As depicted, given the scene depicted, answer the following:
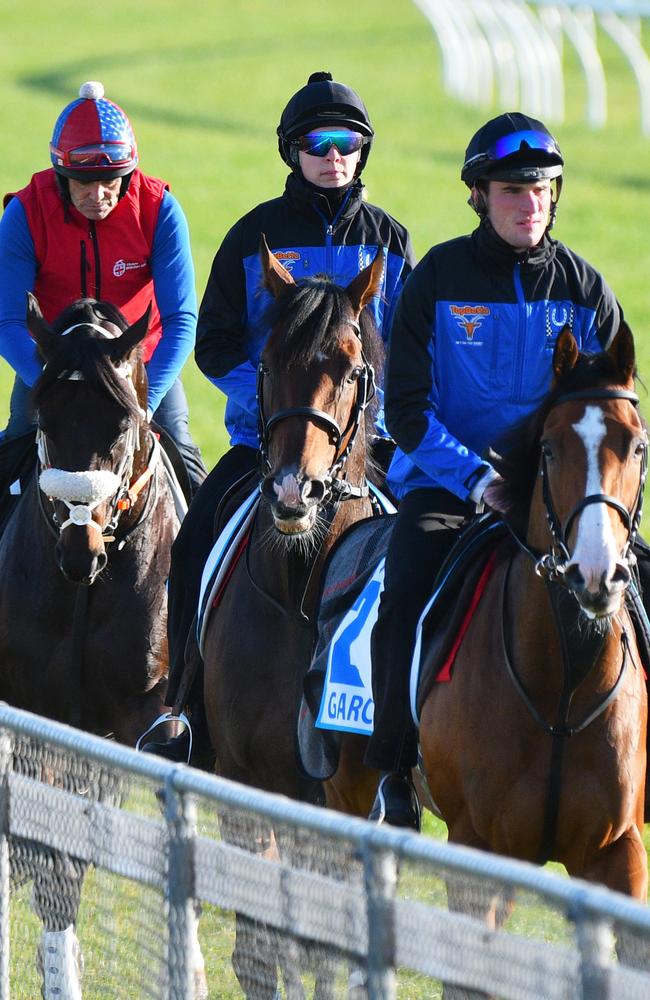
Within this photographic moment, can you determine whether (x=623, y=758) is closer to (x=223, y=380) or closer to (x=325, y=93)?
(x=223, y=380)

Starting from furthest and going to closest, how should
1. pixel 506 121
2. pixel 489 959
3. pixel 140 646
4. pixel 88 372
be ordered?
pixel 140 646 → pixel 88 372 → pixel 506 121 → pixel 489 959

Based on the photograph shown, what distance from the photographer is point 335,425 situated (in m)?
5.67

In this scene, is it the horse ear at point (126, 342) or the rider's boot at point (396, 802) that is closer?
the rider's boot at point (396, 802)

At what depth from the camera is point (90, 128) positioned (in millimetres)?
6887

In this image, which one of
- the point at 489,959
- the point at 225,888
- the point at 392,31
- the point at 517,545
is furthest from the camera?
the point at 392,31

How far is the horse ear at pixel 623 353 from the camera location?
15.6 feet

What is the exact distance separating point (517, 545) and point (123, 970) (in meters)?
1.71

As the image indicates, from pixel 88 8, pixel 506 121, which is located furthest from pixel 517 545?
pixel 88 8

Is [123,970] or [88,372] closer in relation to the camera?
[123,970]

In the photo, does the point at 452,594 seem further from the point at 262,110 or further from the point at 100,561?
the point at 262,110

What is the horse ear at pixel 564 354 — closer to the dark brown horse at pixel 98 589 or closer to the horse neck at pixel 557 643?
the horse neck at pixel 557 643

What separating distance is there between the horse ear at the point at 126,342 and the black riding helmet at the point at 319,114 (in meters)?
0.82

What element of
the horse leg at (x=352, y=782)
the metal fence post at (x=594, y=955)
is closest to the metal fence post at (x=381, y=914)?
the metal fence post at (x=594, y=955)

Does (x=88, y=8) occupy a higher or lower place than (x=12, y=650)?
higher
